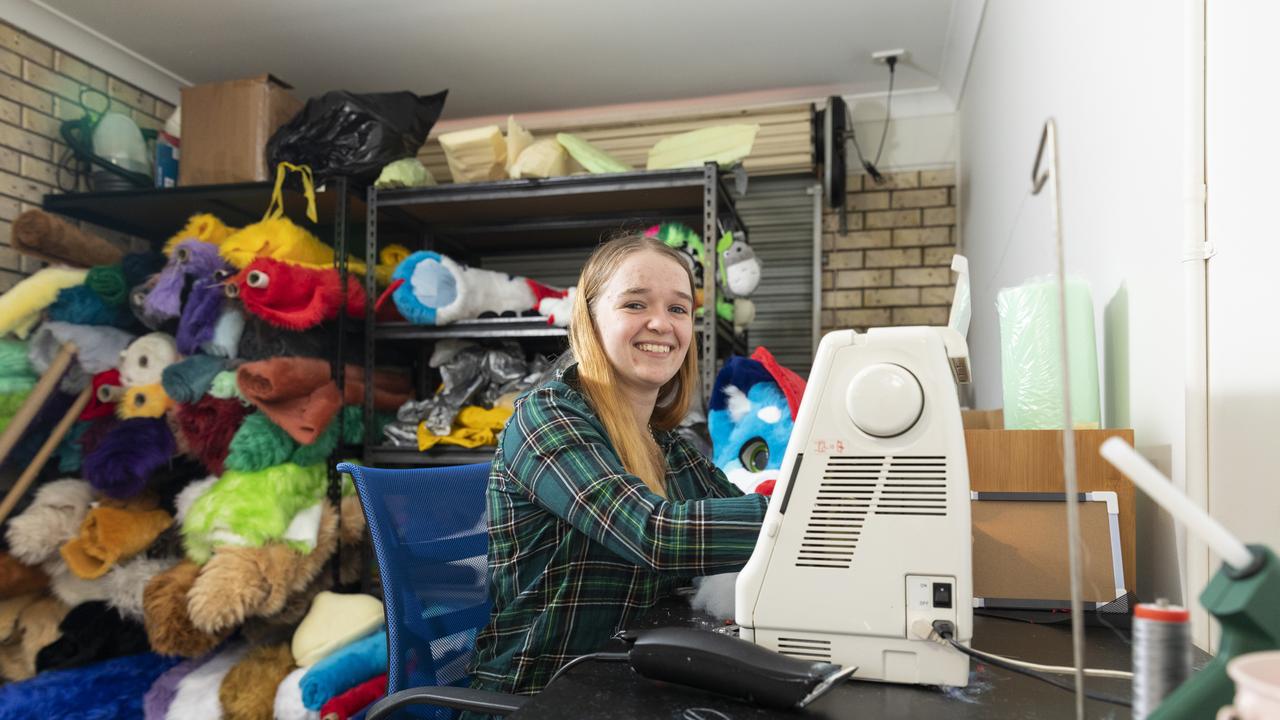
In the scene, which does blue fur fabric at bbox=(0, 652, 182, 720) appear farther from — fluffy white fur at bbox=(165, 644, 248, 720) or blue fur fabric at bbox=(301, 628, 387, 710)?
blue fur fabric at bbox=(301, 628, 387, 710)

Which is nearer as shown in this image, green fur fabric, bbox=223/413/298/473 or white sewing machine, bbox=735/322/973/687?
white sewing machine, bbox=735/322/973/687

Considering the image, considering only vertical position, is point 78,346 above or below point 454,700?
above

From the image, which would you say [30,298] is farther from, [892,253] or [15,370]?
[892,253]

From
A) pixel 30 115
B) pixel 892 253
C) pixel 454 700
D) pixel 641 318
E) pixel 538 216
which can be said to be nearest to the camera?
pixel 454 700

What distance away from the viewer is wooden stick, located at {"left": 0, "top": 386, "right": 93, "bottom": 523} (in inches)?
103

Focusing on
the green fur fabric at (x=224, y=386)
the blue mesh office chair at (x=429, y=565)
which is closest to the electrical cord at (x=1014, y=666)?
the blue mesh office chair at (x=429, y=565)

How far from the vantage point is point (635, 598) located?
4.19 ft

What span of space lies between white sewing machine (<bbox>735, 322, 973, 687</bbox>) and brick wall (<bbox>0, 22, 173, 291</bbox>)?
3171mm

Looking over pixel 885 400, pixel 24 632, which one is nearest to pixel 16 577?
pixel 24 632

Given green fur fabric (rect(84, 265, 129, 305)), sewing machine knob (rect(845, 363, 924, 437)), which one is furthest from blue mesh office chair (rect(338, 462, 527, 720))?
green fur fabric (rect(84, 265, 129, 305))

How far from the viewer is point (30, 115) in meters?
2.94

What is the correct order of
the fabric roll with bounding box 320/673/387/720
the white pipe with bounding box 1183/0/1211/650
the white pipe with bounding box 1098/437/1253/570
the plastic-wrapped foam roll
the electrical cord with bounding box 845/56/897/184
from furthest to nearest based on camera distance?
the electrical cord with bounding box 845/56/897/184 → the fabric roll with bounding box 320/673/387/720 → the plastic-wrapped foam roll → the white pipe with bounding box 1183/0/1211/650 → the white pipe with bounding box 1098/437/1253/570

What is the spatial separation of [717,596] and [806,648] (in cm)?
32

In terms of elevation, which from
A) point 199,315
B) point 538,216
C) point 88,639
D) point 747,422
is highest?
point 538,216
